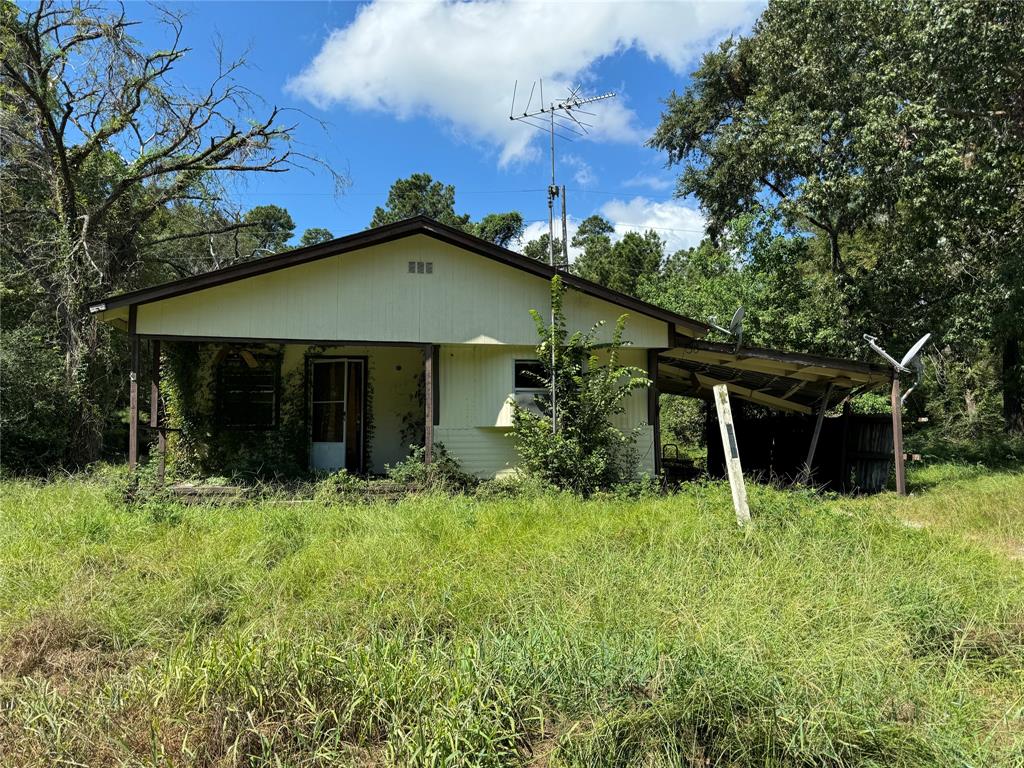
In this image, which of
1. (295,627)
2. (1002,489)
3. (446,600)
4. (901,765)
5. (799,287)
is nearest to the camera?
(901,765)

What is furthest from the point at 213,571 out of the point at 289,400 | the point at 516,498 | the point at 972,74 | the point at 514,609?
the point at 972,74

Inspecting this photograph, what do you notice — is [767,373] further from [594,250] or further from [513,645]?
[594,250]

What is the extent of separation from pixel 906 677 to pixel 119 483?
9.64 metres

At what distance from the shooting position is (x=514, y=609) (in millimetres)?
3875

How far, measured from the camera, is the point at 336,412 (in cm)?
1136

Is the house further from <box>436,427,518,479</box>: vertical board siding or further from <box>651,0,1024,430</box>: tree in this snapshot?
<box>651,0,1024,430</box>: tree

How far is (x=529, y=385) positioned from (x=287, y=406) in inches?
190

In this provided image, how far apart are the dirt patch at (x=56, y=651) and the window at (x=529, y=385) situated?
6805mm

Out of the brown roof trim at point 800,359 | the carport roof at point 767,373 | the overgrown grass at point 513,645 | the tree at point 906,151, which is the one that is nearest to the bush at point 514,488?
the overgrown grass at point 513,645

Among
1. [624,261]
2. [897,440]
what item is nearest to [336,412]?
[897,440]

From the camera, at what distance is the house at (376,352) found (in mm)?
9047

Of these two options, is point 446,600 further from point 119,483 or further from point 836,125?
point 836,125

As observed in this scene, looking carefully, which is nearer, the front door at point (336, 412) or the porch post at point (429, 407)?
the porch post at point (429, 407)

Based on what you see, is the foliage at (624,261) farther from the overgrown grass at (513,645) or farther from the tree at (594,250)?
the overgrown grass at (513,645)
